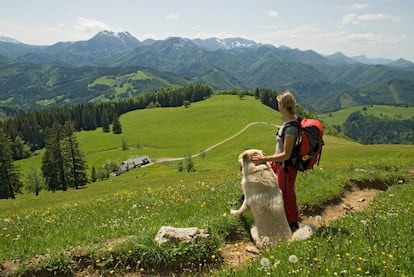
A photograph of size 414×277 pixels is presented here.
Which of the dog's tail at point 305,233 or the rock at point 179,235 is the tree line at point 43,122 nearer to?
the rock at point 179,235

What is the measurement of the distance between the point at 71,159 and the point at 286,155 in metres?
74.7

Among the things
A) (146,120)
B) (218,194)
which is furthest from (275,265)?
(146,120)

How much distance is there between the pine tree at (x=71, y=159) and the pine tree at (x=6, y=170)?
435 inches

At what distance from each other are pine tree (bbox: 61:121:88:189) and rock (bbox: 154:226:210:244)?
71.2 m

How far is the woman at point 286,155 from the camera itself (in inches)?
328

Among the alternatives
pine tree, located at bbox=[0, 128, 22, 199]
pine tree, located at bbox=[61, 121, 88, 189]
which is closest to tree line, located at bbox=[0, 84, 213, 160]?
pine tree, located at bbox=[61, 121, 88, 189]

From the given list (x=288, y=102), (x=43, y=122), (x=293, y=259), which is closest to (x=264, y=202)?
(x=288, y=102)

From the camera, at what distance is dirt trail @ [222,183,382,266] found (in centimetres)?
854

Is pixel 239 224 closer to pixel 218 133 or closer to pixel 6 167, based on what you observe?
pixel 6 167

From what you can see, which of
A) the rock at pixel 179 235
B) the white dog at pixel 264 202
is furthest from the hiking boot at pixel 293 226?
the rock at pixel 179 235

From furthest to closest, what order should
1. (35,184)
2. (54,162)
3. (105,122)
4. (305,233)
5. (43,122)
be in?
1. (105,122)
2. (43,122)
3. (35,184)
4. (54,162)
5. (305,233)

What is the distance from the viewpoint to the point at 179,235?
828cm

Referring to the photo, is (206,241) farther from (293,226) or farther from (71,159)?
(71,159)

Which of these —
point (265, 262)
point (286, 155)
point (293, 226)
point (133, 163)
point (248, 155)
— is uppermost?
point (286, 155)
